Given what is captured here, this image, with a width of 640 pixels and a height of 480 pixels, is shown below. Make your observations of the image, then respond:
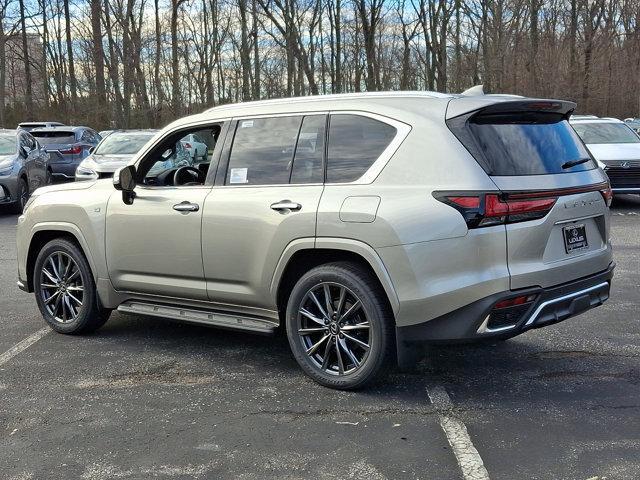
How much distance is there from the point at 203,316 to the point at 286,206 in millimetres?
1081

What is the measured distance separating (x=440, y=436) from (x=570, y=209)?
1.50m

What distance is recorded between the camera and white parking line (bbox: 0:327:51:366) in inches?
199

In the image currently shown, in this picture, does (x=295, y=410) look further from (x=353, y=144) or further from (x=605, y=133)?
(x=605, y=133)

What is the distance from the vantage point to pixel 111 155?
46.0ft

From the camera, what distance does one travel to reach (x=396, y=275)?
380 centimetres

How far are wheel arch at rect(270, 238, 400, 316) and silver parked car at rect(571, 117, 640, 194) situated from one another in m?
9.04

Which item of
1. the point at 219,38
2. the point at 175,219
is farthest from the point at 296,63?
the point at 175,219

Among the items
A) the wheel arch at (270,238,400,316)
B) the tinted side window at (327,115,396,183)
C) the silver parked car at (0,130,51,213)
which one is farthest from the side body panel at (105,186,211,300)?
the silver parked car at (0,130,51,213)

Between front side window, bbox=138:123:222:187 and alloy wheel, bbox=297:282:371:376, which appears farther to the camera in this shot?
front side window, bbox=138:123:222:187

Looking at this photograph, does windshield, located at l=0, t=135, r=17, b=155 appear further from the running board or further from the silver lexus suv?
the running board

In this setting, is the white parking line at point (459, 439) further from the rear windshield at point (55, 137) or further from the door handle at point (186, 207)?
the rear windshield at point (55, 137)

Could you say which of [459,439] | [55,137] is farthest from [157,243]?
[55,137]

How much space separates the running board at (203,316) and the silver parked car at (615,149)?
918 centimetres

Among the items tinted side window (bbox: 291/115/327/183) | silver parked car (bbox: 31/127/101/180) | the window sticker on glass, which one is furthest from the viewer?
silver parked car (bbox: 31/127/101/180)
